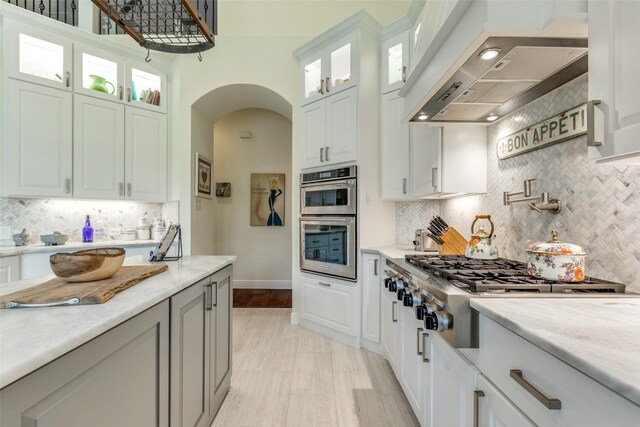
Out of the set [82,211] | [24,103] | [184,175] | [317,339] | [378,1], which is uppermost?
[378,1]

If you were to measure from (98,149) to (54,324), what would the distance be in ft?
10.6

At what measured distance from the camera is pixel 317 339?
306 centimetres

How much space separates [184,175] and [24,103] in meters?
1.53

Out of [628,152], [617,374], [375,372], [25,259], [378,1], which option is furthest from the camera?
[378,1]

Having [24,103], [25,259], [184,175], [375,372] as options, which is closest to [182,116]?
[184,175]

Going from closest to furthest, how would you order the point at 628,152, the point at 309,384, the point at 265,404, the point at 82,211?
the point at 628,152 < the point at 265,404 < the point at 309,384 < the point at 82,211

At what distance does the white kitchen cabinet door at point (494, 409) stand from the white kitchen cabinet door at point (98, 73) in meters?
4.11

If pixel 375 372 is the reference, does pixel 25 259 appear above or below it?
above

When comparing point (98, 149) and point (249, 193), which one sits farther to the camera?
point (249, 193)

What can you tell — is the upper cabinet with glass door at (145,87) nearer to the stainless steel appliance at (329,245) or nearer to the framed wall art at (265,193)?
the framed wall art at (265,193)

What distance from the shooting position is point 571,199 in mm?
1452

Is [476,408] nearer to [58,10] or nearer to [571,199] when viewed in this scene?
[571,199]

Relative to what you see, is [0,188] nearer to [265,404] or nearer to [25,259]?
[25,259]

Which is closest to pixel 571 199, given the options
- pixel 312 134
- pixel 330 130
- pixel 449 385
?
pixel 449 385
